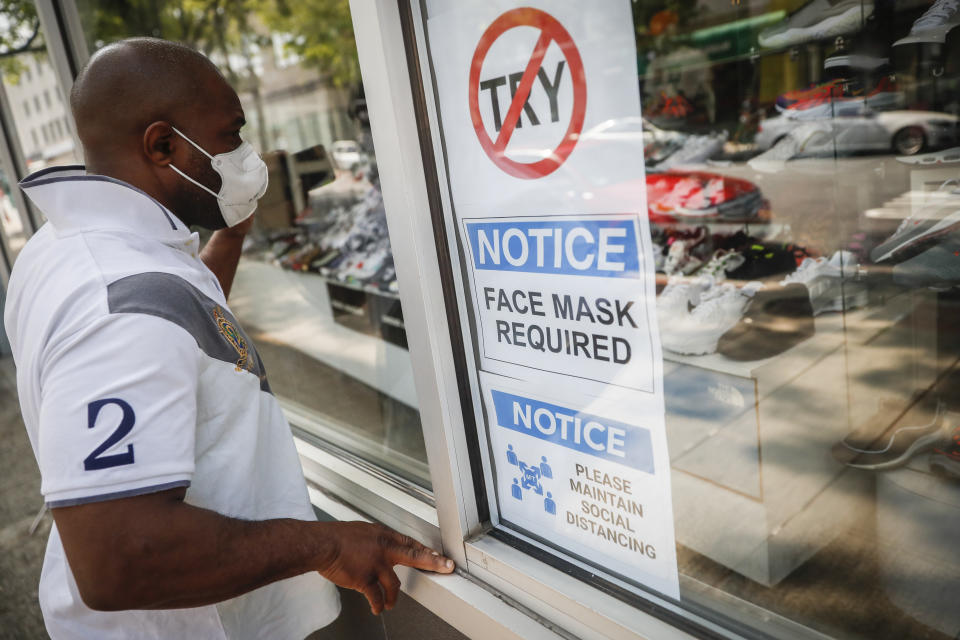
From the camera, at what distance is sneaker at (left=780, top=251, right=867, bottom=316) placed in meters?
2.68

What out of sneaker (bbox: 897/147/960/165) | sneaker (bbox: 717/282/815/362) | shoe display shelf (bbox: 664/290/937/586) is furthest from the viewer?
sneaker (bbox: 717/282/815/362)

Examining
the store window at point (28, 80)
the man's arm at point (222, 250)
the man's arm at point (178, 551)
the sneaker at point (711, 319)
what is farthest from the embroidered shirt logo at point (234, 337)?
the store window at point (28, 80)

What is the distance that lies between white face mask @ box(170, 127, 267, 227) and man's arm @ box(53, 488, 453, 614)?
0.66 metres

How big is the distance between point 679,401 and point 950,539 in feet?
3.30

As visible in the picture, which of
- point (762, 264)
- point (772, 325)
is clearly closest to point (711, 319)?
point (772, 325)

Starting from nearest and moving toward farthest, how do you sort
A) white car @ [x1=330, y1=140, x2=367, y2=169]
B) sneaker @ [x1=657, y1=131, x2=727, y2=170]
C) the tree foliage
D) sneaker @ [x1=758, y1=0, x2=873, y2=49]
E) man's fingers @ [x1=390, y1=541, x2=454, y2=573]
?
man's fingers @ [x1=390, y1=541, x2=454, y2=573], sneaker @ [x1=758, y1=0, x2=873, y2=49], the tree foliage, white car @ [x1=330, y1=140, x2=367, y2=169], sneaker @ [x1=657, y1=131, x2=727, y2=170]

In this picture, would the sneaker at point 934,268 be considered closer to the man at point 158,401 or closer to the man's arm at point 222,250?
the man at point 158,401

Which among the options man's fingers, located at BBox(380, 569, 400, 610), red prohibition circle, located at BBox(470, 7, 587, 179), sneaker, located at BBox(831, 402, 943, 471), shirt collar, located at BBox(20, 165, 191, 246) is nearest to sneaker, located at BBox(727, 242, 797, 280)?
sneaker, located at BBox(831, 402, 943, 471)

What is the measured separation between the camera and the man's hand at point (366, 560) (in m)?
1.12

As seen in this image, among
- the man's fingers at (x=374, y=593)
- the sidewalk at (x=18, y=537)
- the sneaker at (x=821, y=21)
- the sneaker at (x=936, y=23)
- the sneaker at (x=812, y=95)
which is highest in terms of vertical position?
the sneaker at (x=821, y=21)

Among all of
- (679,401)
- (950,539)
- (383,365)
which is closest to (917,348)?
(950,539)

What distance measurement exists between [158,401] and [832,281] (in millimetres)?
2651

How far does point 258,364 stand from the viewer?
131cm

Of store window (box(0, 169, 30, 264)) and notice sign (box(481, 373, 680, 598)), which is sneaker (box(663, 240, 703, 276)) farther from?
store window (box(0, 169, 30, 264))
